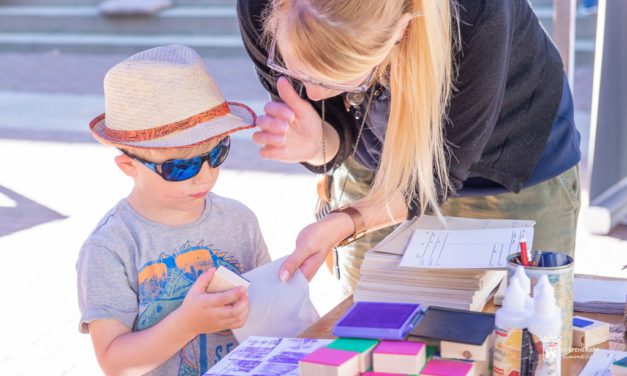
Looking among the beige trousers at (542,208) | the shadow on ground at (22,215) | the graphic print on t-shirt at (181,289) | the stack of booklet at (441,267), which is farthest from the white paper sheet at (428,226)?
the shadow on ground at (22,215)

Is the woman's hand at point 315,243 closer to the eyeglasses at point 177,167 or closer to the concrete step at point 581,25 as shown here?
the eyeglasses at point 177,167

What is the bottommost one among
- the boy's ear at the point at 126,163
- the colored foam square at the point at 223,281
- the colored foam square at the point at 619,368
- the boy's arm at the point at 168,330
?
the boy's arm at the point at 168,330

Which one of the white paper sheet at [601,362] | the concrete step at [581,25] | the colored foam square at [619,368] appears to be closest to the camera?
the colored foam square at [619,368]

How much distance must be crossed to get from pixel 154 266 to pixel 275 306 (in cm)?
33

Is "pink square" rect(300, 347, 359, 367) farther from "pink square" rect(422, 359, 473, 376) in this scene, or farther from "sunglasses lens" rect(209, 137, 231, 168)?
"sunglasses lens" rect(209, 137, 231, 168)

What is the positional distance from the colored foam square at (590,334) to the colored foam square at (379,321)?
39 centimetres

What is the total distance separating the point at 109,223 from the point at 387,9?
833mm

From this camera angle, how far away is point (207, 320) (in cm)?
209

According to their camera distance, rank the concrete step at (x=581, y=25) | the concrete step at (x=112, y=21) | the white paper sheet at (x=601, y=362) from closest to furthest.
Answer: the white paper sheet at (x=601, y=362), the concrete step at (x=581, y=25), the concrete step at (x=112, y=21)

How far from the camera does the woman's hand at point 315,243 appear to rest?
2201mm

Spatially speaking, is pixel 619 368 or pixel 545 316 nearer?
pixel 545 316

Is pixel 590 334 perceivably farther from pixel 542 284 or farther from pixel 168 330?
pixel 168 330

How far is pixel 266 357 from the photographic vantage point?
1892mm

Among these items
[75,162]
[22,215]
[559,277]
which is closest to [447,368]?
[559,277]
